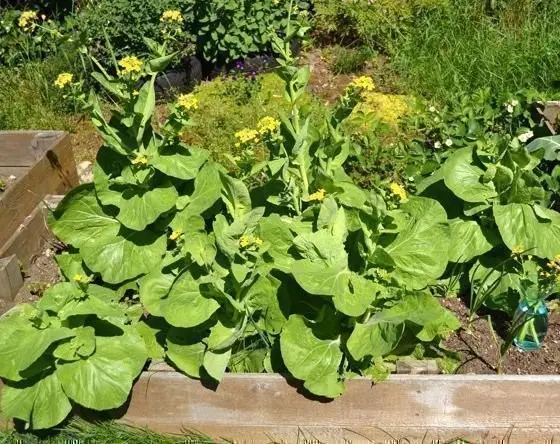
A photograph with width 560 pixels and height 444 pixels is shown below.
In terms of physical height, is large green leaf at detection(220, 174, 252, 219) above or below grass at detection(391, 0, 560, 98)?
above

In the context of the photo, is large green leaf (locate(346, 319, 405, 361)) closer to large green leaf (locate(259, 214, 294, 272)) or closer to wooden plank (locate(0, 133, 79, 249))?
large green leaf (locate(259, 214, 294, 272))

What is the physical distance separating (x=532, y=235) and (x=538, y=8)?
3769 mm

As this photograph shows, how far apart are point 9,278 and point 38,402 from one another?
966 mm

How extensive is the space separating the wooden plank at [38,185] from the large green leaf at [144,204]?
982 millimetres

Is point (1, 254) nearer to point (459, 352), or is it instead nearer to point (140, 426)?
point (140, 426)

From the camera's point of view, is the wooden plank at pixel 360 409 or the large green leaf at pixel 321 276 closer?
the large green leaf at pixel 321 276

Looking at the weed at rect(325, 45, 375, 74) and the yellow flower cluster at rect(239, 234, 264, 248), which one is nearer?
the yellow flower cluster at rect(239, 234, 264, 248)

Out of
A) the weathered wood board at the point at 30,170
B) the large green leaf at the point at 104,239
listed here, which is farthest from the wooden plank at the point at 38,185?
the large green leaf at the point at 104,239

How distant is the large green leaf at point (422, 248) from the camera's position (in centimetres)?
Answer: 301

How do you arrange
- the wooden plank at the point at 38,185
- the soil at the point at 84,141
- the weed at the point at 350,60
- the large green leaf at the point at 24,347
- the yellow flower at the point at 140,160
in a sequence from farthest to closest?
the weed at the point at 350,60, the soil at the point at 84,141, the wooden plank at the point at 38,185, the yellow flower at the point at 140,160, the large green leaf at the point at 24,347

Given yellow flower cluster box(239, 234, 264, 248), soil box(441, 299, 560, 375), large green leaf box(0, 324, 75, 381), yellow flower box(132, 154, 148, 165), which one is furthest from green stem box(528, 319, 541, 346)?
large green leaf box(0, 324, 75, 381)

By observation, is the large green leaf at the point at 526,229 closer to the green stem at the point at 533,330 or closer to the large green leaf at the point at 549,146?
the green stem at the point at 533,330

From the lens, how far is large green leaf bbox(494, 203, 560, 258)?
10.5 ft

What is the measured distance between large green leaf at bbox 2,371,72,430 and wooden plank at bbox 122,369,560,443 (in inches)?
12.3
